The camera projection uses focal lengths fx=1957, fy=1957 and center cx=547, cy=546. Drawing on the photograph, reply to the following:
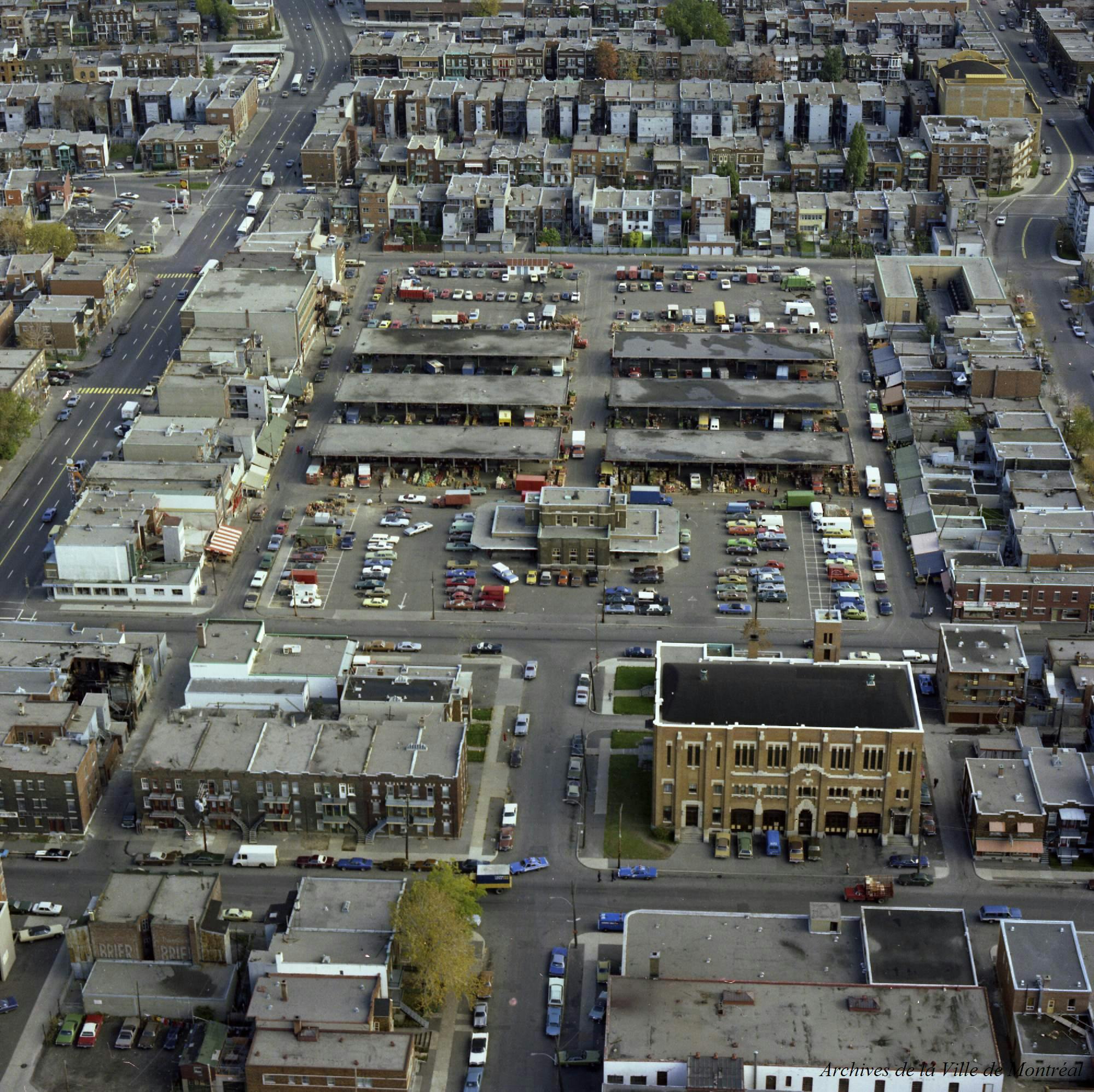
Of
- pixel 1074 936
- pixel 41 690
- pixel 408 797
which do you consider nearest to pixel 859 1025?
pixel 1074 936

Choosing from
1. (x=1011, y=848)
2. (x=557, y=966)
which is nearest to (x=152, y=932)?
(x=557, y=966)

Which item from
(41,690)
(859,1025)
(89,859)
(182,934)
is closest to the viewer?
Answer: (859,1025)

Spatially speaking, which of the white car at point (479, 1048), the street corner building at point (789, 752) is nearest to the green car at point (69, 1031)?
the white car at point (479, 1048)

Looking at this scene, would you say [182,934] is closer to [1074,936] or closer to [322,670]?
[322,670]

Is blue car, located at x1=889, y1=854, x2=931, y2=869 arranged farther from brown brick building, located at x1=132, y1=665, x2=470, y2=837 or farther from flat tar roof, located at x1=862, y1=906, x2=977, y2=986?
brown brick building, located at x1=132, y1=665, x2=470, y2=837

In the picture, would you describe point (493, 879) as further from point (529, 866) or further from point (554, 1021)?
point (554, 1021)

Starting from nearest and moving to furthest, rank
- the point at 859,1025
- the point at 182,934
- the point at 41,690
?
1. the point at 859,1025
2. the point at 182,934
3. the point at 41,690

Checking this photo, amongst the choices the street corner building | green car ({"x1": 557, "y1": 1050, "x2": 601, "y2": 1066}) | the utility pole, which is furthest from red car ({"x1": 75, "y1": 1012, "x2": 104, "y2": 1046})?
the street corner building
